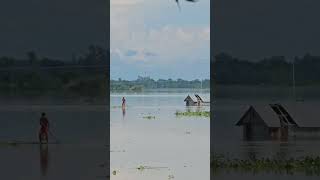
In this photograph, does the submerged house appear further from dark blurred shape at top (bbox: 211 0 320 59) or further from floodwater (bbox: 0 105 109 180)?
floodwater (bbox: 0 105 109 180)

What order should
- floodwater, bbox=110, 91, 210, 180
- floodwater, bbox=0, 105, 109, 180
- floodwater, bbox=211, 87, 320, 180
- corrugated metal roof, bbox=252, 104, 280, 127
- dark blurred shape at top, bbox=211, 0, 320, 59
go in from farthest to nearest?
corrugated metal roof, bbox=252, 104, 280, 127 → dark blurred shape at top, bbox=211, 0, 320, 59 → floodwater, bbox=211, 87, 320, 180 → floodwater, bbox=110, 91, 210, 180 → floodwater, bbox=0, 105, 109, 180

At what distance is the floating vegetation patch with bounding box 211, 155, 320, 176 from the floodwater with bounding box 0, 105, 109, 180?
154cm

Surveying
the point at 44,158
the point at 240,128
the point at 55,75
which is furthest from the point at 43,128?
the point at 240,128

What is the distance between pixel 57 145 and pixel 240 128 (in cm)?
288

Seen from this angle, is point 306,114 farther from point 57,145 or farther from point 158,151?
point 57,145

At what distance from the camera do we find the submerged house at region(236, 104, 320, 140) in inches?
364

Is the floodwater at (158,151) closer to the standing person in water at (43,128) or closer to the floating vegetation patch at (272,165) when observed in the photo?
the floating vegetation patch at (272,165)

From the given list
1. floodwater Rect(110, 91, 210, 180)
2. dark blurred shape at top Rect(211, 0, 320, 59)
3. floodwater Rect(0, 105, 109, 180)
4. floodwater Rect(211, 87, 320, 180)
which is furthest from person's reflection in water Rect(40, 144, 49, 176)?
dark blurred shape at top Rect(211, 0, 320, 59)

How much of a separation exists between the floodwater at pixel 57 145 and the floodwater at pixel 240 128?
179 cm

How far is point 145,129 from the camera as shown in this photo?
1343 centimetres

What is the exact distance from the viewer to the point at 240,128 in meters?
9.76

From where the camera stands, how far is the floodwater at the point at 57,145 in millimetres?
7562

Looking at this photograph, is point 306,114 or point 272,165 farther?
point 306,114

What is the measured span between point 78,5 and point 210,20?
199 centimetres
